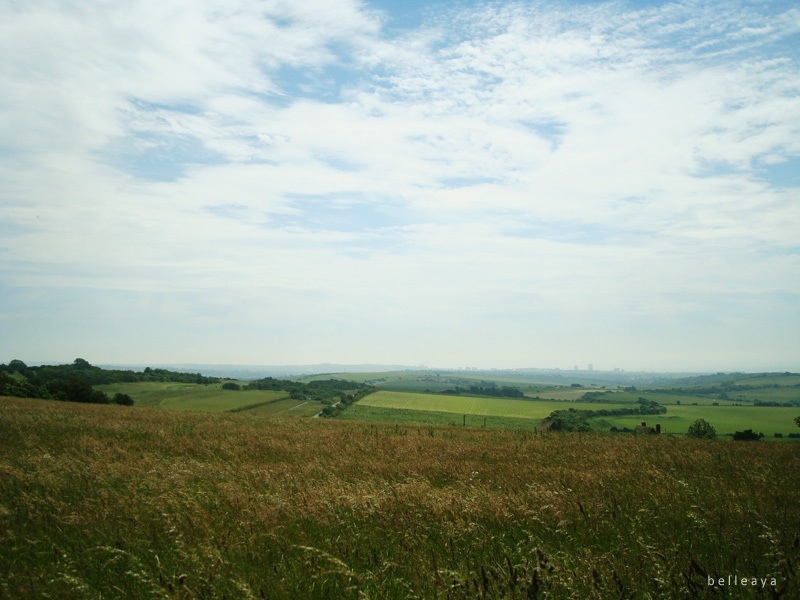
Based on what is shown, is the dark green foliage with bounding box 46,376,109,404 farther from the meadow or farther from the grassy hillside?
the grassy hillside

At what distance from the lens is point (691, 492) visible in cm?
749

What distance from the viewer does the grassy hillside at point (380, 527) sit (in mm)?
4262

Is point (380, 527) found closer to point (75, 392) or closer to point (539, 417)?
point (75, 392)

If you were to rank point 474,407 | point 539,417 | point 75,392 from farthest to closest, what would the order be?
1. point 474,407
2. point 539,417
3. point 75,392

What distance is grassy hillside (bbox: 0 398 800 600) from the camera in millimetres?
4262

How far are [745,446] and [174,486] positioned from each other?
63.8 feet

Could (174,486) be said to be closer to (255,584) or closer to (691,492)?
(255,584)

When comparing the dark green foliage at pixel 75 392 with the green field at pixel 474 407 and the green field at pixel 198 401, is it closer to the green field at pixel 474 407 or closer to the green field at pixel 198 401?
the green field at pixel 198 401

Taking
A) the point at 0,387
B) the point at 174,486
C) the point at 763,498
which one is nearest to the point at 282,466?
the point at 174,486

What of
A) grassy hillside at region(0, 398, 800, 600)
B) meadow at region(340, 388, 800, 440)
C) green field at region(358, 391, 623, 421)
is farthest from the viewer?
green field at region(358, 391, 623, 421)

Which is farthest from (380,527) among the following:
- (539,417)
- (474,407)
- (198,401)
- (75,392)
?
(474,407)

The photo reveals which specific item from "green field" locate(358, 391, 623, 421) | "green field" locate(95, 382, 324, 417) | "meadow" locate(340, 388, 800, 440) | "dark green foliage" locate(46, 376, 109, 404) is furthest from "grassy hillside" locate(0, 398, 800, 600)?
"green field" locate(358, 391, 623, 421)

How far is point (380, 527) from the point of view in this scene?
6121 millimetres

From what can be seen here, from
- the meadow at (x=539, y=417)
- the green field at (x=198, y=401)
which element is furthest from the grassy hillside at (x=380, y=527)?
the green field at (x=198, y=401)
